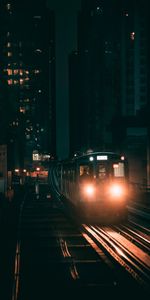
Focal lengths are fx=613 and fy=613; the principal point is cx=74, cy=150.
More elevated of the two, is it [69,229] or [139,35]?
[139,35]

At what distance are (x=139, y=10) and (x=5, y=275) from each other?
119046 mm

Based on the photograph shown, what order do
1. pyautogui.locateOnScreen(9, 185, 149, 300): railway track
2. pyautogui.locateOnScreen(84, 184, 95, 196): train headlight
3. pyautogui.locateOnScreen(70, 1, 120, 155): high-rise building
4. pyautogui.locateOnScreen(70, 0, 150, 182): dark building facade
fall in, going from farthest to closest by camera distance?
pyautogui.locateOnScreen(70, 1, 120, 155): high-rise building → pyautogui.locateOnScreen(70, 0, 150, 182): dark building facade → pyautogui.locateOnScreen(84, 184, 95, 196): train headlight → pyautogui.locateOnScreen(9, 185, 149, 300): railway track

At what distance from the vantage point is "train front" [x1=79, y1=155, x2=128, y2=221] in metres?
27.1

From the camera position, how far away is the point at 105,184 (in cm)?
2714

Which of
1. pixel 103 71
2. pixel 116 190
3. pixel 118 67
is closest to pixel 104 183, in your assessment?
pixel 116 190

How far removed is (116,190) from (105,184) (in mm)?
553

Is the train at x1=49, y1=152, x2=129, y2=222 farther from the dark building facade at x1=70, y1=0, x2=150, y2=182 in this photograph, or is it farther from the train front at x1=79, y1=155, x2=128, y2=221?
the dark building facade at x1=70, y1=0, x2=150, y2=182

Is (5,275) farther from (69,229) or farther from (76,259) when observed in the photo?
(69,229)

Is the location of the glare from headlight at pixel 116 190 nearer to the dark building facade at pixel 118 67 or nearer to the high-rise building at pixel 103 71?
the dark building facade at pixel 118 67

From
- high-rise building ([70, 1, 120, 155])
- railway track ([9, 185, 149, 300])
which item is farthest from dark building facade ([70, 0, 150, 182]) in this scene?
railway track ([9, 185, 149, 300])

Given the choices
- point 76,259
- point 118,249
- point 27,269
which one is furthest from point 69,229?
point 27,269

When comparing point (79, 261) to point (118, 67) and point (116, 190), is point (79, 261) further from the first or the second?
point (118, 67)

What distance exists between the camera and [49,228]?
2520 centimetres

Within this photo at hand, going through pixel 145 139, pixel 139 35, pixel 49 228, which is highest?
pixel 139 35
